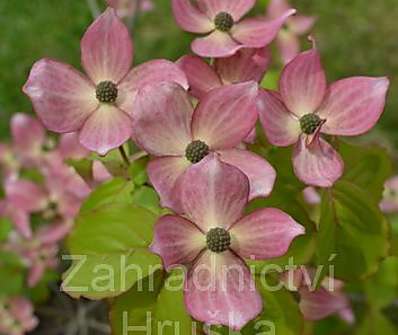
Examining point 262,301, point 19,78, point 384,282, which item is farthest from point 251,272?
point 19,78

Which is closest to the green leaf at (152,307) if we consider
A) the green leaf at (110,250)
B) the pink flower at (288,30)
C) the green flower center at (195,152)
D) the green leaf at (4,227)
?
the green leaf at (110,250)

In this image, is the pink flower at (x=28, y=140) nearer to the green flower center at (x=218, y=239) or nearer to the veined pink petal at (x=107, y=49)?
the veined pink petal at (x=107, y=49)

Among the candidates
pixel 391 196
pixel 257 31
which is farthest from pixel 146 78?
pixel 391 196

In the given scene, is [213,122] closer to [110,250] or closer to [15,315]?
[110,250]

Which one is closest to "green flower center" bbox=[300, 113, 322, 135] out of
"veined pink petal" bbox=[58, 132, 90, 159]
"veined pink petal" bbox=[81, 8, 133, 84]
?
"veined pink petal" bbox=[81, 8, 133, 84]

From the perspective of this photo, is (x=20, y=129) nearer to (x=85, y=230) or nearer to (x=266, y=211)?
(x=85, y=230)

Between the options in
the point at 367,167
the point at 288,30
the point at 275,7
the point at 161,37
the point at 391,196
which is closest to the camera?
the point at 367,167
